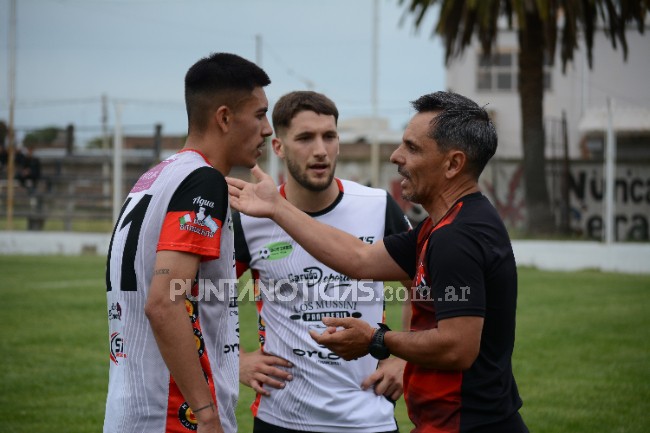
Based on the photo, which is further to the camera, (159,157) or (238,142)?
(159,157)

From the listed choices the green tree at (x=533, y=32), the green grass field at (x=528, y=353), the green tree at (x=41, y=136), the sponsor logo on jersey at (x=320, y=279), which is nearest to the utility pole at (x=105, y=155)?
the green tree at (x=41, y=136)

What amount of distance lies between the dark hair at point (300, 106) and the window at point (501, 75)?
36.4 m

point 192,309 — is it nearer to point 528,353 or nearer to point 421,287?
point 421,287

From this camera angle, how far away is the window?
40.6 metres

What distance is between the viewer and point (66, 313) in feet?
45.6

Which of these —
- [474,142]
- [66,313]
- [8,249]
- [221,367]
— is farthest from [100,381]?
[8,249]

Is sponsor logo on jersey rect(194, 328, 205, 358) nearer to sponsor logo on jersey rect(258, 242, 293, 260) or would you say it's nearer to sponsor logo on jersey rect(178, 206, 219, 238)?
sponsor logo on jersey rect(178, 206, 219, 238)

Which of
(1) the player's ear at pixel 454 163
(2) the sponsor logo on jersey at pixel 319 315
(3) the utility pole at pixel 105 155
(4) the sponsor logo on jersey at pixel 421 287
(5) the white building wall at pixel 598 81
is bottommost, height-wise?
(2) the sponsor logo on jersey at pixel 319 315

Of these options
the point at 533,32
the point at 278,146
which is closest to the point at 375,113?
the point at 533,32

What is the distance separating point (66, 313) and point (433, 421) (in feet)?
37.3

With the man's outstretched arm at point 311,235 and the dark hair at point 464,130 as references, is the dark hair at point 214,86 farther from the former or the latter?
the dark hair at point 464,130

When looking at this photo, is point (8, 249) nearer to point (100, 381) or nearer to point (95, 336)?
point (95, 336)

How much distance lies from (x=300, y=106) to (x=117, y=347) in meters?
2.19

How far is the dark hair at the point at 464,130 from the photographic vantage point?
366 cm
